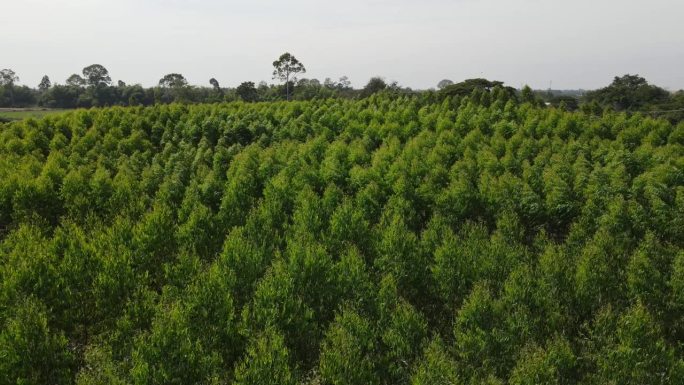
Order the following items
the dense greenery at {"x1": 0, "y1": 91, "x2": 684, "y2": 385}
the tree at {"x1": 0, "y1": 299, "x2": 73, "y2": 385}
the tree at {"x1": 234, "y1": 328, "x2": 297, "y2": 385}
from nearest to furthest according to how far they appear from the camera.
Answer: the tree at {"x1": 234, "y1": 328, "x2": 297, "y2": 385}, the tree at {"x1": 0, "y1": 299, "x2": 73, "y2": 385}, the dense greenery at {"x1": 0, "y1": 91, "x2": 684, "y2": 385}

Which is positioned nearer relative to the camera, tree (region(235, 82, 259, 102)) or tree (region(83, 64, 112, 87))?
tree (region(235, 82, 259, 102))

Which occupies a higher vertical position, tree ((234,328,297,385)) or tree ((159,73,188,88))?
tree ((159,73,188,88))

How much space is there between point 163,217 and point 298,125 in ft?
81.0

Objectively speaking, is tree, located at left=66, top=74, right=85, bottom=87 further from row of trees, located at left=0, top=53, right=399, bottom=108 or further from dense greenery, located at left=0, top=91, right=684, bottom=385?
dense greenery, located at left=0, top=91, right=684, bottom=385

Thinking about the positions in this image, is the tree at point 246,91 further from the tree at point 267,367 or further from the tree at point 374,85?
the tree at point 267,367

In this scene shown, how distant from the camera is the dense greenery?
20188 mm

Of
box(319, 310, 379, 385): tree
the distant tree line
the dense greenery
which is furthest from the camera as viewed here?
the distant tree line

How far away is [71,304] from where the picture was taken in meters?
23.8

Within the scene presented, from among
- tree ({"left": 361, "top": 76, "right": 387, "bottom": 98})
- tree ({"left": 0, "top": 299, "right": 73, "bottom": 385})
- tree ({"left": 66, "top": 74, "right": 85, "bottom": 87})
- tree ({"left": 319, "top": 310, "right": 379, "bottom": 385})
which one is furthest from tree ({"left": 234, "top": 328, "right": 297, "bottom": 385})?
tree ({"left": 66, "top": 74, "right": 85, "bottom": 87})

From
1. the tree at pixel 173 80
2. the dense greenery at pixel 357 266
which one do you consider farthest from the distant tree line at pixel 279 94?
the dense greenery at pixel 357 266

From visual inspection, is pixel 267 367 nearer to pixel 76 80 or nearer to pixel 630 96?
pixel 630 96

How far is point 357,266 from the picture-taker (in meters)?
25.4

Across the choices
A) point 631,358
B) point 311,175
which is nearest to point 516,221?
point 631,358

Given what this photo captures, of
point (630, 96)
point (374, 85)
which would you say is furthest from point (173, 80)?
point (630, 96)
